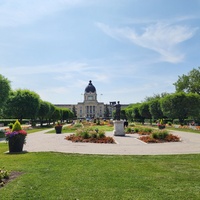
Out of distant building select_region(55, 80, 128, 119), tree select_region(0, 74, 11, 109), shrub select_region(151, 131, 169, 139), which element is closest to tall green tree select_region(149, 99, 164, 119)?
tree select_region(0, 74, 11, 109)

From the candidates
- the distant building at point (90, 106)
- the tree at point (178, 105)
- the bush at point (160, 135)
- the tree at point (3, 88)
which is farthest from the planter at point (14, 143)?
the distant building at point (90, 106)

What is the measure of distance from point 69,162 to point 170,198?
5305 mm

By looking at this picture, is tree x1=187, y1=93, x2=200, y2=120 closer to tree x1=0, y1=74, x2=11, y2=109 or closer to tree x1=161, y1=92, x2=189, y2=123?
tree x1=161, y1=92, x2=189, y2=123

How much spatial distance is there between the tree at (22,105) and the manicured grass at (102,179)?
3440 centimetres

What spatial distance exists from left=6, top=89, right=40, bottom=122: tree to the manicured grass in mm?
34398

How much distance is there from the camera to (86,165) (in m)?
9.59

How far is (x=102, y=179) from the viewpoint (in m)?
7.43

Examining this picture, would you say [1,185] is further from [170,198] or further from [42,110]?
[42,110]

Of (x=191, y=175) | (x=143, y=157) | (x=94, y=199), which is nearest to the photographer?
(x=94, y=199)

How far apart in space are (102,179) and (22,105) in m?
38.7

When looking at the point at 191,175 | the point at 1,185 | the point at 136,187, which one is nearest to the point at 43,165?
the point at 1,185

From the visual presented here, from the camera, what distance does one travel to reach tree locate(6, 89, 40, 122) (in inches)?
1718

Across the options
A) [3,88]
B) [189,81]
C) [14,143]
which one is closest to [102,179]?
[14,143]

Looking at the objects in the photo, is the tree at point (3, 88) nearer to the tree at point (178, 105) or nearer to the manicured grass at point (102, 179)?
the manicured grass at point (102, 179)
